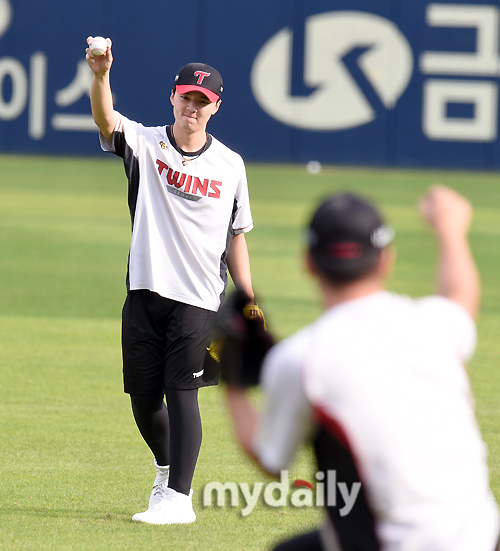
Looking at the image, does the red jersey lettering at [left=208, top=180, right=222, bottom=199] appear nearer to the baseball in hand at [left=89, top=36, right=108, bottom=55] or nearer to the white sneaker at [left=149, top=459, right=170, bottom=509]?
the baseball in hand at [left=89, top=36, right=108, bottom=55]

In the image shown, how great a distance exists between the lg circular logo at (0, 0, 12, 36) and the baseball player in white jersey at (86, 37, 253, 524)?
28.4 metres

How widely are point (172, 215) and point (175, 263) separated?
230 mm

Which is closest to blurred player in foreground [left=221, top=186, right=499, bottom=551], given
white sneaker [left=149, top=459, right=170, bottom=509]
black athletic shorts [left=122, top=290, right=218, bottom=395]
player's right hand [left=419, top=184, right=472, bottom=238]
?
player's right hand [left=419, top=184, right=472, bottom=238]

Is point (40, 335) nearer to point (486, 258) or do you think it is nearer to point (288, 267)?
point (288, 267)

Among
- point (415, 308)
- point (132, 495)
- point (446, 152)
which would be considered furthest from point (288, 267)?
point (446, 152)

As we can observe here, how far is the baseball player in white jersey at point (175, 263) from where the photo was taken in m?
4.50

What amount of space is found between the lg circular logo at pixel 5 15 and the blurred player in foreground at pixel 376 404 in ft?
102

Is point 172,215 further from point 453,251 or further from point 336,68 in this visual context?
point 336,68

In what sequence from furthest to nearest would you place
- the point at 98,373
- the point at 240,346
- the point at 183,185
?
1. the point at 98,373
2. the point at 183,185
3. the point at 240,346

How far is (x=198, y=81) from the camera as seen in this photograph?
4566 mm

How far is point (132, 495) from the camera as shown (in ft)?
16.0

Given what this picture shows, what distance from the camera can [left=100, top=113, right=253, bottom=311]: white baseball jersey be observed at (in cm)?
454

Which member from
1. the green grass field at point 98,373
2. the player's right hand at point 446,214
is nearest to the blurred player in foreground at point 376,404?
the player's right hand at point 446,214

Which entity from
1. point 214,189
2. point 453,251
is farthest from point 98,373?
point 453,251
